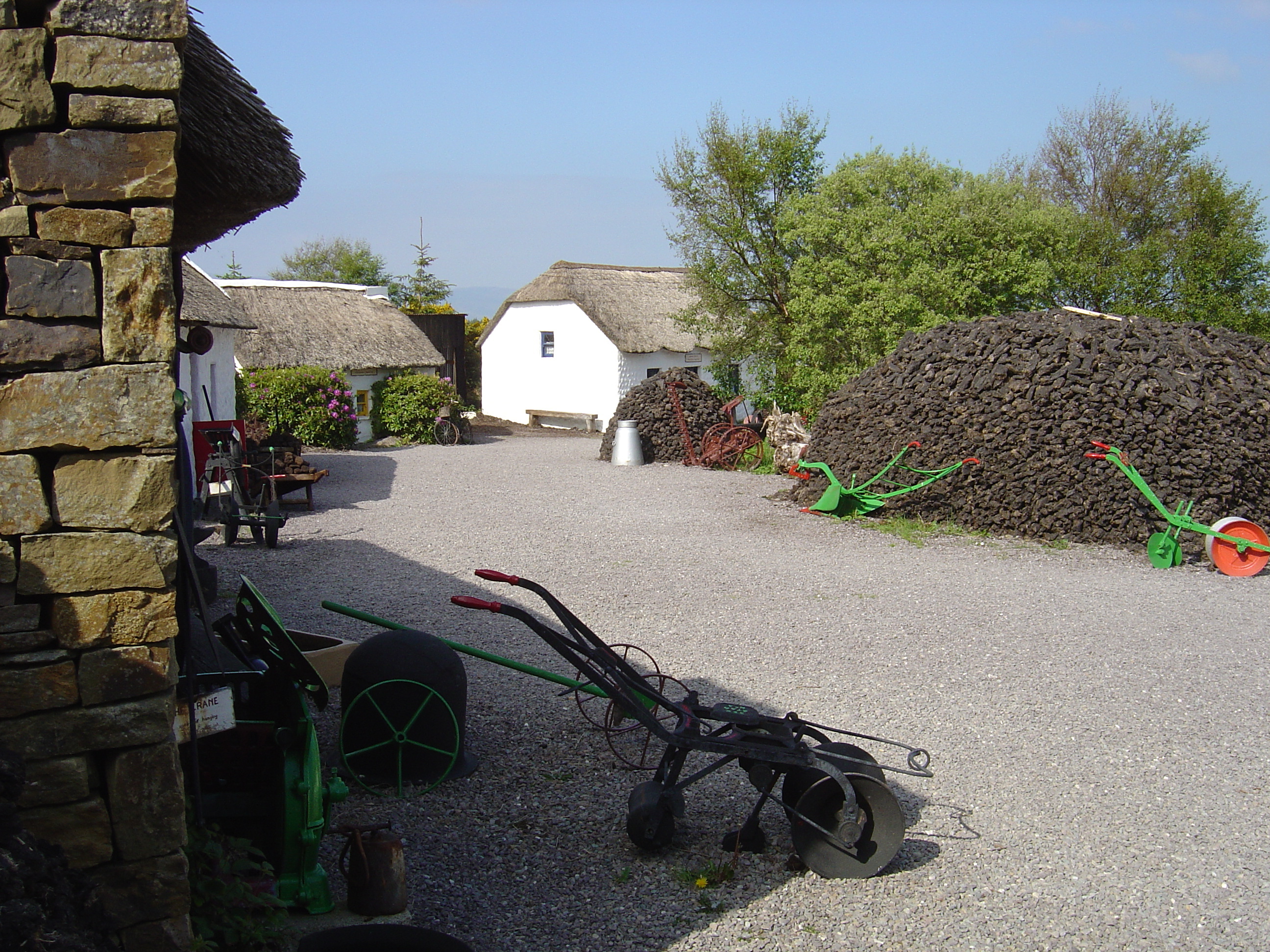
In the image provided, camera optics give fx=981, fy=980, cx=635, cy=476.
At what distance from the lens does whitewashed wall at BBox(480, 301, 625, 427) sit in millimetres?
26250

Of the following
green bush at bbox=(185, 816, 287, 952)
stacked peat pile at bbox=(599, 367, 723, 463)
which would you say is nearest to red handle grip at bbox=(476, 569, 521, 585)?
green bush at bbox=(185, 816, 287, 952)

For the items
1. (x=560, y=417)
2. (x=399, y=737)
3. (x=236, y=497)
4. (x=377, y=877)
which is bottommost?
(x=377, y=877)

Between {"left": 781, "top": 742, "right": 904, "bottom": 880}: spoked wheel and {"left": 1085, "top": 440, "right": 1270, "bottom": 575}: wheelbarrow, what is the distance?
709cm

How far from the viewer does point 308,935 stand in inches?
126

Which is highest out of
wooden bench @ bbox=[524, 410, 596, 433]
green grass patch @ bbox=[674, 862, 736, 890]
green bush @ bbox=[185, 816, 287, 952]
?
wooden bench @ bbox=[524, 410, 596, 433]

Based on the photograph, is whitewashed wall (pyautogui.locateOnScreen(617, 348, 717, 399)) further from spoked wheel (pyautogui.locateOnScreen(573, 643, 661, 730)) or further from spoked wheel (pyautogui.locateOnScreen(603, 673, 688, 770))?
spoked wheel (pyautogui.locateOnScreen(603, 673, 688, 770))

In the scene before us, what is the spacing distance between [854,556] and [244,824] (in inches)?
300

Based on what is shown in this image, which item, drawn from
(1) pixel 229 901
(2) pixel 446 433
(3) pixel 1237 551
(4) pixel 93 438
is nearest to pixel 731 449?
(2) pixel 446 433

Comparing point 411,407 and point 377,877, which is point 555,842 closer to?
point 377,877

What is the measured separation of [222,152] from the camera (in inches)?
179

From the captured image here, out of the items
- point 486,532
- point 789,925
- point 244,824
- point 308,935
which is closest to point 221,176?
point 244,824

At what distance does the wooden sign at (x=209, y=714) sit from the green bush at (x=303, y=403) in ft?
55.9

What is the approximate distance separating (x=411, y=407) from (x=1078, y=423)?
624 inches

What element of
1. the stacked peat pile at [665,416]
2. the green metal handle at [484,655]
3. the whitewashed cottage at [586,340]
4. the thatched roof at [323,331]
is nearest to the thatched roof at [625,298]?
the whitewashed cottage at [586,340]
